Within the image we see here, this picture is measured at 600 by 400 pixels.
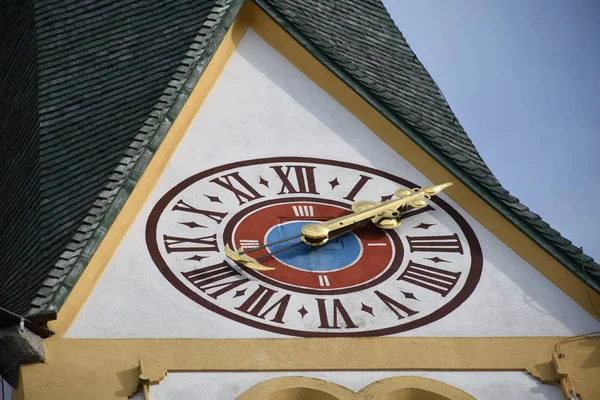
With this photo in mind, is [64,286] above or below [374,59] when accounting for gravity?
below

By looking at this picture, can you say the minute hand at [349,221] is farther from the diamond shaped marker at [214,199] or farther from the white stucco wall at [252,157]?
the diamond shaped marker at [214,199]

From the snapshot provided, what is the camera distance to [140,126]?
57.0 ft

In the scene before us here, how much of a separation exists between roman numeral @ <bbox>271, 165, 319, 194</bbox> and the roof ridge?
89 cm

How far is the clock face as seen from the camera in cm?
1612

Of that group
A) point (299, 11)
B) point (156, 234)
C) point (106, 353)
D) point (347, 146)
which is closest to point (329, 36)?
point (299, 11)

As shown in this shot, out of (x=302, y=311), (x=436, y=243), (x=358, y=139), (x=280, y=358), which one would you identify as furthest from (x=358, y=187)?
(x=280, y=358)

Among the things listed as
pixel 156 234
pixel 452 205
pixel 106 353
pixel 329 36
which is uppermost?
pixel 329 36

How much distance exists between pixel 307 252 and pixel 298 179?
871 mm

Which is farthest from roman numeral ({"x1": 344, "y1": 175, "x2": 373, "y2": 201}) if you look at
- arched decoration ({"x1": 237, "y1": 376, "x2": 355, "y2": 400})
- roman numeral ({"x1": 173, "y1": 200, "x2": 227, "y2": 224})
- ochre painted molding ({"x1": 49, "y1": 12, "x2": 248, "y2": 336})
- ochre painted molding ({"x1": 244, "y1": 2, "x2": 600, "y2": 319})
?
arched decoration ({"x1": 237, "y1": 376, "x2": 355, "y2": 400})

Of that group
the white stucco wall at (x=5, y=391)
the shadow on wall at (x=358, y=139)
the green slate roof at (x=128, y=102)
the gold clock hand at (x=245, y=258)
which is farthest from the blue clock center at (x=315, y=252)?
the white stucco wall at (x=5, y=391)

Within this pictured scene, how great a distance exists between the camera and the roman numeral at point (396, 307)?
16.2 m

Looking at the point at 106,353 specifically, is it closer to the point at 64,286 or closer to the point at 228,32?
the point at 64,286

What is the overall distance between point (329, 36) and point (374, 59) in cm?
46

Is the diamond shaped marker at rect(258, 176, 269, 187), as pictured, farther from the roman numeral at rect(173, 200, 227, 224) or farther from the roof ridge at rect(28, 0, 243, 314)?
the roof ridge at rect(28, 0, 243, 314)
